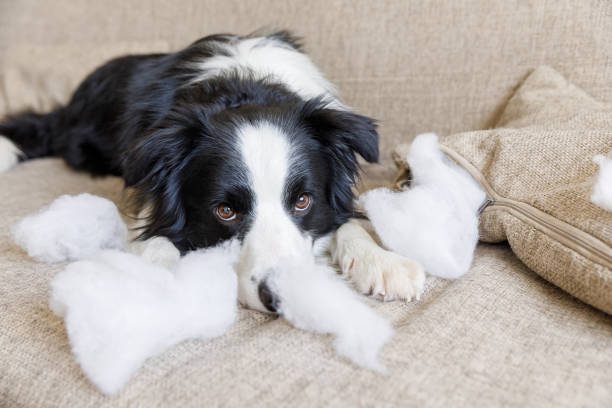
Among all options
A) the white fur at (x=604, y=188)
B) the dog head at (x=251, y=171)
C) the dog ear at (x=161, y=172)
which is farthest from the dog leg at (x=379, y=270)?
the dog ear at (x=161, y=172)

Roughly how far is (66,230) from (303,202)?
673 mm

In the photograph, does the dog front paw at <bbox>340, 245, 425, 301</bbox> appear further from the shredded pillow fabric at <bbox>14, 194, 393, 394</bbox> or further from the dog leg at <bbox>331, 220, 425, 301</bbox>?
the shredded pillow fabric at <bbox>14, 194, 393, 394</bbox>

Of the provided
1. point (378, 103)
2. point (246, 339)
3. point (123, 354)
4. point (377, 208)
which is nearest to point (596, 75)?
point (378, 103)

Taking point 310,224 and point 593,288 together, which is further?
point 310,224

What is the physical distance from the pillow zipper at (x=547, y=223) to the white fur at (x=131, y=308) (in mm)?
746

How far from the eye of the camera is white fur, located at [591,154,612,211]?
107cm

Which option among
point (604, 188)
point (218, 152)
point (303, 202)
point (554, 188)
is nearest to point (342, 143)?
point (303, 202)

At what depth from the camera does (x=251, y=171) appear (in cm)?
143

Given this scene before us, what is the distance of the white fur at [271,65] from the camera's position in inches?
75.0

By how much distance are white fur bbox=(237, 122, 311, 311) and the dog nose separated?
13 millimetres

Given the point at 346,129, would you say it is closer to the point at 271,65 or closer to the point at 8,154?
the point at 271,65

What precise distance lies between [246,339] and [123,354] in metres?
0.26

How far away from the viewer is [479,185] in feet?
4.84

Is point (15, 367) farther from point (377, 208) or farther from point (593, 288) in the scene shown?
point (593, 288)
